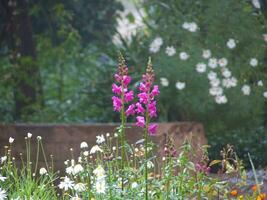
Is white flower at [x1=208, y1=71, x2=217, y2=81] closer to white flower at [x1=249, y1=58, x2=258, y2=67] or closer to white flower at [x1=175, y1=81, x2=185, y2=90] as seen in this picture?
white flower at [x1=175, y1=81, x2=185, y2=90]

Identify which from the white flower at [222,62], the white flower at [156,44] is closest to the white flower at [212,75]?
the white flower at [222,62]

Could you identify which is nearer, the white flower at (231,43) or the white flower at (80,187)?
the white flower at (80,187)

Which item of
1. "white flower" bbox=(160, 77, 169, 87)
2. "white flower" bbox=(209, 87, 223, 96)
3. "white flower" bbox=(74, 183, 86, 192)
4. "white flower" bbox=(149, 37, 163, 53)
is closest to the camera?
"white flower" bbox=(74, 183, 86, 192)

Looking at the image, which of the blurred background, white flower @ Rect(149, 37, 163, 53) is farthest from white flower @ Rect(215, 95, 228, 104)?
white flower @ Rect(149, 37, 163, 53)

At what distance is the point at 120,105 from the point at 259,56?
3.99m

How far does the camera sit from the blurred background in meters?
7.33

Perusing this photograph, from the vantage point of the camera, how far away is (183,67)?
7348mm

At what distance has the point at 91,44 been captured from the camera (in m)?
10.9

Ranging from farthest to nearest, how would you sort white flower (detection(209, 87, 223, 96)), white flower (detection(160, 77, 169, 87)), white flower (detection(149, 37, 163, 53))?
white flower (detection(149, 37, 163, 53)) → white flower (detection(160, 77, 169, 87)) → white flower (detection(209, 87, 223, 96))

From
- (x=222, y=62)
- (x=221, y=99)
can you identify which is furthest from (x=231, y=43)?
(x=221, y=99)

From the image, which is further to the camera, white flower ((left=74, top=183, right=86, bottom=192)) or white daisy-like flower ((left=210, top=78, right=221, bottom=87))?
white daisy-like flower ((left=210, top=78, right=221, bottom=87))

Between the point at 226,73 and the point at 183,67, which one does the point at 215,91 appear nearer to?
the point at 226,73

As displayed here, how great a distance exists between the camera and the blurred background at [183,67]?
24.1 ft

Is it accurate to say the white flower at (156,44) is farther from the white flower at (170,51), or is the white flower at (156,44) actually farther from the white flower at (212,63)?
the white flower at (212,63)
